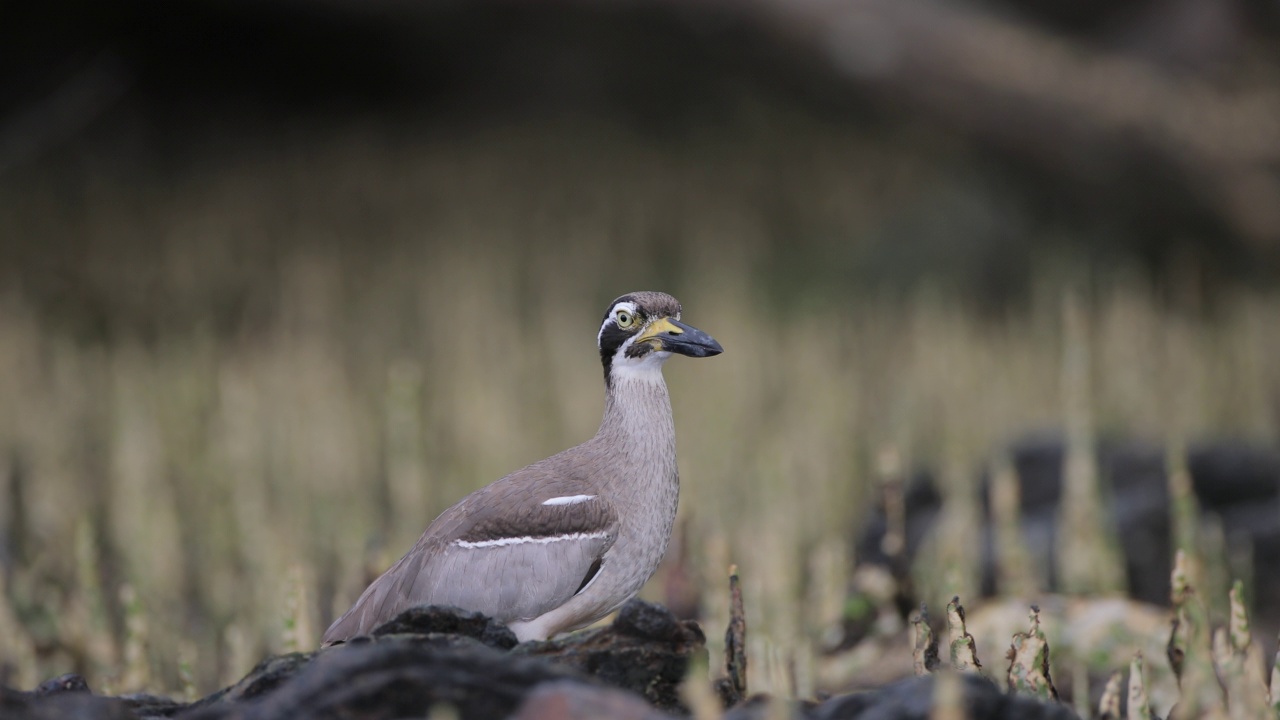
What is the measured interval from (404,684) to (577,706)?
340mm

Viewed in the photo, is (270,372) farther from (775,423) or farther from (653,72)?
(653,72)

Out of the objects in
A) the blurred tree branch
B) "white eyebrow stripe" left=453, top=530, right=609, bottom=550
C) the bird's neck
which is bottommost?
"white eyebrow stripe" left=453, top=530, right=609, bottom=550

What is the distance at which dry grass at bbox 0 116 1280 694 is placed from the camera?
5012 millimetres

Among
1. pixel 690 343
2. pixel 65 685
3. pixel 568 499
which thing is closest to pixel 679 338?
pixel 690 343

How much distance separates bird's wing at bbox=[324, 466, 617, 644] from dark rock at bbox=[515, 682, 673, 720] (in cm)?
122

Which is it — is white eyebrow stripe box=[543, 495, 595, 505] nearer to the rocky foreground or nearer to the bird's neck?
the bird's neck

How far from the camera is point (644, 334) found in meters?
3.59

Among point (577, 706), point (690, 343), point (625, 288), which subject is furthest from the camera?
point (625, 288)

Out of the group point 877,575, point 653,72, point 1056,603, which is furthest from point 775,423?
point 653,72

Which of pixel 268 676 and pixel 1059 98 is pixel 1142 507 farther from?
pixel 268 676

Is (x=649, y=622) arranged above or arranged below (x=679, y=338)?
below

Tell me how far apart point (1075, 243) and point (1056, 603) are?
525 centimetres

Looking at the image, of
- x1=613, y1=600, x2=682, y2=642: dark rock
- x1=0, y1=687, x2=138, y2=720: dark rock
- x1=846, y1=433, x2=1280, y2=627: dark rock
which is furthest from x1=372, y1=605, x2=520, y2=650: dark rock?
x1=846, y1=433, x2=1280, y2=627: dark rock

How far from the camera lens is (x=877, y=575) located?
465cm
